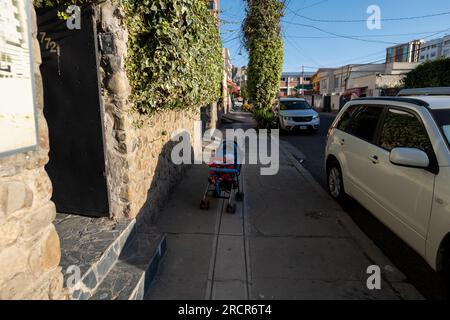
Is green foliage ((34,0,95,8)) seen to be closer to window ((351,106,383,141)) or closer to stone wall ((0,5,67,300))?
stone wall ((0,5,67,300))

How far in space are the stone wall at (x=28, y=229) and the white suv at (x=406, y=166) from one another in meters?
2.95

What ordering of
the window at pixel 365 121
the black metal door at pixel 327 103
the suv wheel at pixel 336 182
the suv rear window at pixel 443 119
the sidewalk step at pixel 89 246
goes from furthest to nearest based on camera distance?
the black metal door at pixel 327 103
the suv wheel at pixel 336 182
the window at pixel 365 121
the suv rear window at pixel 443 119
the sidewalk step at pixel 89 246

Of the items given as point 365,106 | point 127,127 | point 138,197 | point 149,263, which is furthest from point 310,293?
point 365,106

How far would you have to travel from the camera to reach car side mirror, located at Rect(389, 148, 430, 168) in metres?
2.64

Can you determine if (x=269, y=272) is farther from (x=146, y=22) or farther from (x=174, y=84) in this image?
(x=146, y=22)

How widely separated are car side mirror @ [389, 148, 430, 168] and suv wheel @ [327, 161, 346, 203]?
2.10 m

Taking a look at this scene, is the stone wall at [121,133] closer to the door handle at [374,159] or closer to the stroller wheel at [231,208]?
the stroller wheel at [231,208]

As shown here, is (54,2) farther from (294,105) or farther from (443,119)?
(294,105)

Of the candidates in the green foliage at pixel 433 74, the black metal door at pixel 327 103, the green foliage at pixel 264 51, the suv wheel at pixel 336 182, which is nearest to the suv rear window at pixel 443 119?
the suv wheel at pixel 336 182

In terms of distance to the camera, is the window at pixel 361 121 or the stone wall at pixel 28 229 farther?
the window at pixel 361 121

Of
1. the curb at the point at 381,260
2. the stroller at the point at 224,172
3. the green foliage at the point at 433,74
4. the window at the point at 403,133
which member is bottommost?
the curb at the point at 381,260

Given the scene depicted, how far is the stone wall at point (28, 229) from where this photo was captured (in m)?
1.57

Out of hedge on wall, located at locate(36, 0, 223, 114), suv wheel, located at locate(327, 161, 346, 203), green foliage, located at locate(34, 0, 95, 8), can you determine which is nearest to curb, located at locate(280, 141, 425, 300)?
suv wheel, located at locate(327, 161, 346, 203)

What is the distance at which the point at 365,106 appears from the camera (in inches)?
175
